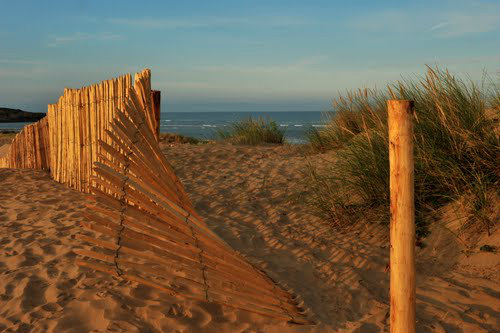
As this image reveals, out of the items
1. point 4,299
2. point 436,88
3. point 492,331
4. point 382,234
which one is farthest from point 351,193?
point 4,299

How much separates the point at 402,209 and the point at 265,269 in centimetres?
176

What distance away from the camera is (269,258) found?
13.7ft

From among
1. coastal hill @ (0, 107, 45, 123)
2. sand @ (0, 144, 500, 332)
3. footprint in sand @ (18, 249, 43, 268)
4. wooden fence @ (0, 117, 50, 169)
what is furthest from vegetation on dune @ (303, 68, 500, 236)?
coastal hill @ (0, 107, 45, 123)

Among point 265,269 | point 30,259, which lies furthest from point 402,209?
point 30,259

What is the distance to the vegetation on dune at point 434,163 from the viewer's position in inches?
168

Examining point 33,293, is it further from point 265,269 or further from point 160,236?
point 265,269

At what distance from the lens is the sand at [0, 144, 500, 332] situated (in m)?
3.01

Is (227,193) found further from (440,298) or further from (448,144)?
(440,298)

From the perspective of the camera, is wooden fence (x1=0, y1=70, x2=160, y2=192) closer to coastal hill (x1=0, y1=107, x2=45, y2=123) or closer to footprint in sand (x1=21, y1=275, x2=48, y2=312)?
footprint in sand (x1=21, y1=275, x2=48, y2=312)

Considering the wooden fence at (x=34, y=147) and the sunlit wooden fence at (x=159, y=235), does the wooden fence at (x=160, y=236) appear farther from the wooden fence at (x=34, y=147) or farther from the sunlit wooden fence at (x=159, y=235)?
the wooden fence at (x=34, y=147)

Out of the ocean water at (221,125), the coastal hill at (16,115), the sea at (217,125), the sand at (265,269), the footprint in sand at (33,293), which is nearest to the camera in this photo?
the sand at (265,269)

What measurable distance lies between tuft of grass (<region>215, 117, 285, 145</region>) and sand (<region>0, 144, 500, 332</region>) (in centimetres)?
412

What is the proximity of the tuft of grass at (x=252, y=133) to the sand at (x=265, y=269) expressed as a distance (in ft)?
13.5

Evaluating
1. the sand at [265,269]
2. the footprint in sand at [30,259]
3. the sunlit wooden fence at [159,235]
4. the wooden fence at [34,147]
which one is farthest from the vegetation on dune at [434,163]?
the wooden fence at [34,147]
